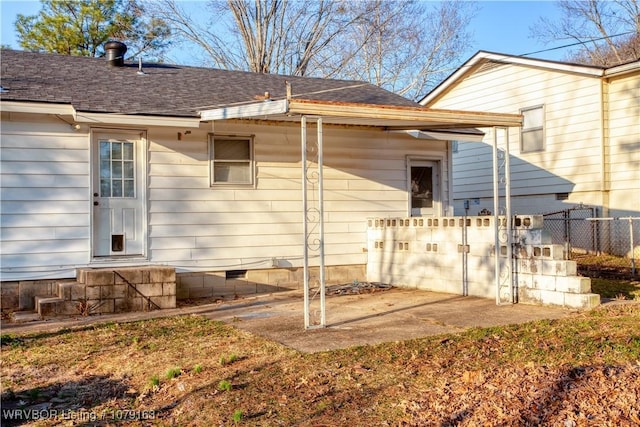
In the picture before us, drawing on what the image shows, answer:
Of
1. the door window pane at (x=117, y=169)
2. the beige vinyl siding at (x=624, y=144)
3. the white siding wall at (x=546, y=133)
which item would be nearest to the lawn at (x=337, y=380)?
the door window pane at (x=117, y=169)

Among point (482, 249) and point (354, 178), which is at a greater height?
point (354, 178)

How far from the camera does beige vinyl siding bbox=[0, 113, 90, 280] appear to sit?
9.20m

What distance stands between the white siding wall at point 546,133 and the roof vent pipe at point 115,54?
1017 cm

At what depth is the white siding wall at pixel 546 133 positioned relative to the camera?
49.3 feet

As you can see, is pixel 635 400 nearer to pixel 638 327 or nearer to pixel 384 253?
pixel 638 327

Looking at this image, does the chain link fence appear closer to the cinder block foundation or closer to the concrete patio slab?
the cinder block foundation

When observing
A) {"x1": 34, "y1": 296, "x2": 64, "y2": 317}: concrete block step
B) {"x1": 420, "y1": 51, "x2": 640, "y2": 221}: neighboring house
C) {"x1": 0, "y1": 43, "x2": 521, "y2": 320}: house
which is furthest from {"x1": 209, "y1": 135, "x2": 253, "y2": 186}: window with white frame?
{"x1": 420, "y1": 51, "x2": 640, "y2": 221}: neighboring house

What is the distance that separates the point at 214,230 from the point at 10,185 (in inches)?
124

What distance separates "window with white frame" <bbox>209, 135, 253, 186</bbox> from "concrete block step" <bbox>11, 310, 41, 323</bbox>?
11.2ft

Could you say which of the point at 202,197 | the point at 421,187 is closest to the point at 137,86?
the point at 202,197

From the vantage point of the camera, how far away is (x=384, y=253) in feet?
37.6

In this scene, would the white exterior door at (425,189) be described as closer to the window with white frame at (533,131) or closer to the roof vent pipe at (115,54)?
the window with white frame at (533,131)

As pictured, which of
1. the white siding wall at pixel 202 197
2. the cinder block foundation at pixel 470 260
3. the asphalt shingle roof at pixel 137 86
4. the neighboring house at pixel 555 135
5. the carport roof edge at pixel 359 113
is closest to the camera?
the carport roof edge at pixel 359 113

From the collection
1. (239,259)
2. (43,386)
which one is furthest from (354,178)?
(43,386)
